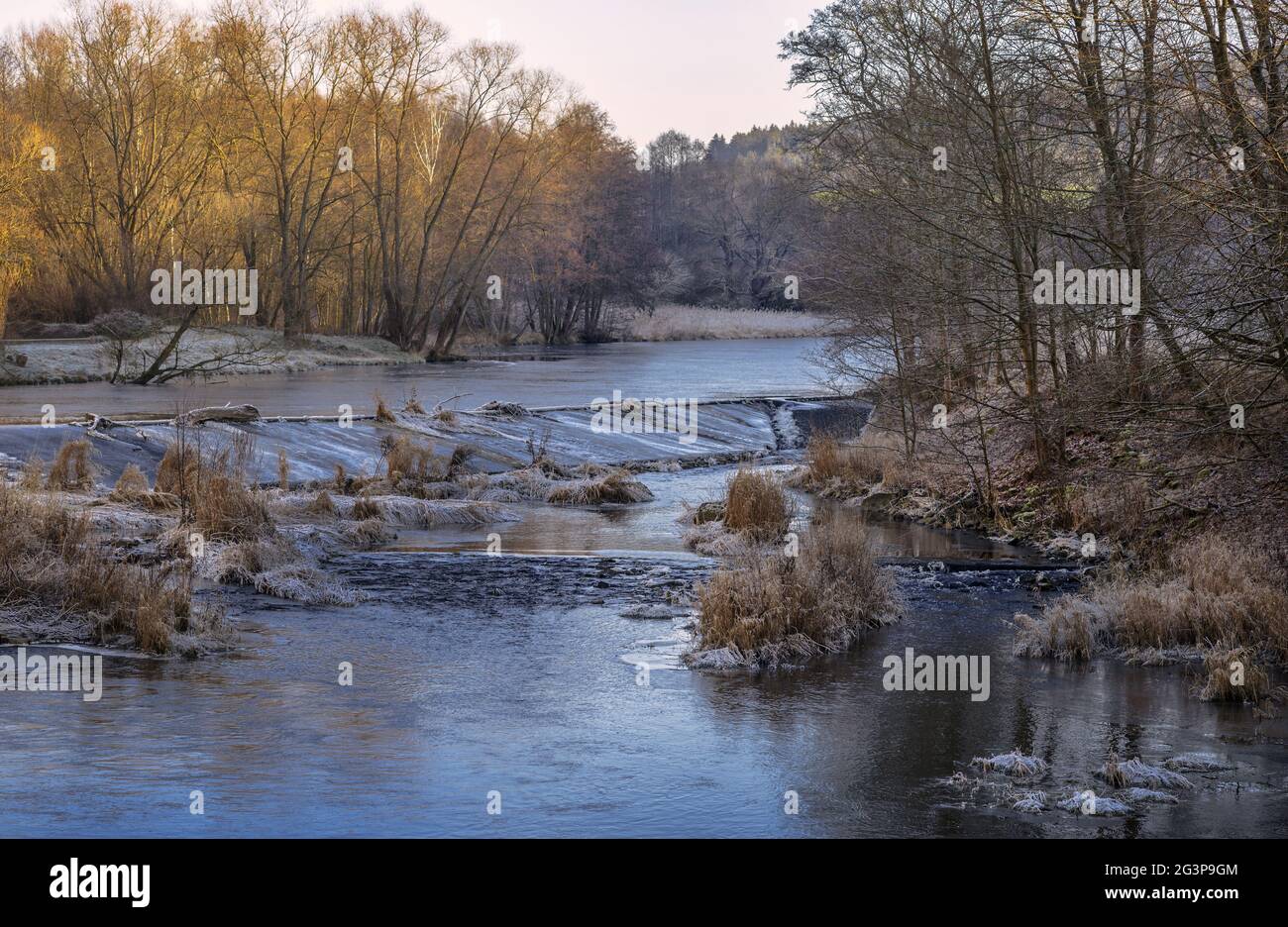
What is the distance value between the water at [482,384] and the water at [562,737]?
941 centimetres

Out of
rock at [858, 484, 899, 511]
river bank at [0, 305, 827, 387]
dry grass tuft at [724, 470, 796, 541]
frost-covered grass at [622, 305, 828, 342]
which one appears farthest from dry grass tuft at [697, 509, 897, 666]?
frost-covered grass at [622, 305, 828, 342]

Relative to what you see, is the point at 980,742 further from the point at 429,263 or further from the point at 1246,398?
the point at 429,263

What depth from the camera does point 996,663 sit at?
11.7 m

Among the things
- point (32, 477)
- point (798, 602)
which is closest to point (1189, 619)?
point (798, 602)

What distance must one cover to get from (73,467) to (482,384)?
2325cm

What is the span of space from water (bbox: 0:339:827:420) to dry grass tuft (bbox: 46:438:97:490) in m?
1.50

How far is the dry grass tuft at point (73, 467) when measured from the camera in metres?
18.0

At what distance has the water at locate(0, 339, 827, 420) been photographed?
30.2 m

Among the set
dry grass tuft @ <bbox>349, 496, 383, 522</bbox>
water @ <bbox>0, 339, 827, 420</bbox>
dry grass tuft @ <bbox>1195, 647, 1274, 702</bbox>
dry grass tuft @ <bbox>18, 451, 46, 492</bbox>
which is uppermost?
water @ <bbox>0, 339, 827, 420</bbox>

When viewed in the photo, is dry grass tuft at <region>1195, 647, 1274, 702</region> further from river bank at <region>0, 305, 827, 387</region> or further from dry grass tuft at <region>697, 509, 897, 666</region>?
river bank at <region>0, 305, 827, 387</region>

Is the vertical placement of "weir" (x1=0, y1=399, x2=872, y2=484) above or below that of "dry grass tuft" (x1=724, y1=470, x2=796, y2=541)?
above

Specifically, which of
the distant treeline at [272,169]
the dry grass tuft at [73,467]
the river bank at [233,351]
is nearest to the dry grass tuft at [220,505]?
the dry grass tuft at [73,467]

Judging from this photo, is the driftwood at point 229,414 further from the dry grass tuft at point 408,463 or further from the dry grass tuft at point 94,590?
the dry grass tuft at point 94,590
